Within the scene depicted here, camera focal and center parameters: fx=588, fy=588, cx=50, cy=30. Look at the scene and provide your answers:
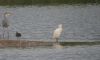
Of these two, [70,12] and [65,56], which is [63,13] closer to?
[70,12]

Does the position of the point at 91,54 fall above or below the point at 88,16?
above

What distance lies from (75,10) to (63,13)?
306 cm

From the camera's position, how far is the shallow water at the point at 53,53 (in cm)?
2369

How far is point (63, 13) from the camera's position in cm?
5434

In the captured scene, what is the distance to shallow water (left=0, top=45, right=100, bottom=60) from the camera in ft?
77.7

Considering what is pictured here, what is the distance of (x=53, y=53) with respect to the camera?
965 inches

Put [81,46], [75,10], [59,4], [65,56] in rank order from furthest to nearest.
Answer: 1. [59,4]
2. [75,10]
3. [81,46]
4. [65,56]
